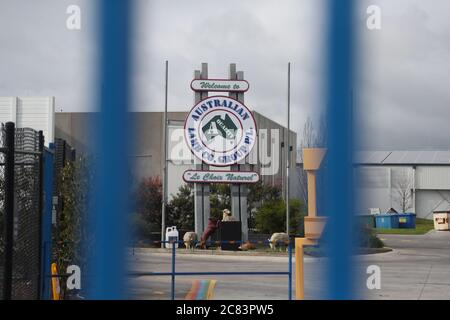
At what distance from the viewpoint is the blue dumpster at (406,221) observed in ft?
129

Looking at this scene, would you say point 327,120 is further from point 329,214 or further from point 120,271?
point 120,271

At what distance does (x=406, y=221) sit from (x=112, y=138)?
3944 cm

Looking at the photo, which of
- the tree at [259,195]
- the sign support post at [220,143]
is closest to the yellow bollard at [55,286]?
the sign support post at [220,143]

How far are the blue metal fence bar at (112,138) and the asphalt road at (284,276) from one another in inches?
3.1

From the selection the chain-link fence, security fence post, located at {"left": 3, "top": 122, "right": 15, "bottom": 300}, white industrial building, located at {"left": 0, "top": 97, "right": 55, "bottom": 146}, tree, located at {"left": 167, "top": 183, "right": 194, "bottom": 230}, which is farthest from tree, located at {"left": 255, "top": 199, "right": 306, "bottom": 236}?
security fence post, located at {"left": 3, "top": 122, "right": 15, "bottom": 300}

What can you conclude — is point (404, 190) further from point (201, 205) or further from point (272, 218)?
point (201, 205)

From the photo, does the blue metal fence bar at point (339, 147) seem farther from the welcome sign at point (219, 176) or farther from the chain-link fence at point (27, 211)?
the welcome sign at point (219, 176)

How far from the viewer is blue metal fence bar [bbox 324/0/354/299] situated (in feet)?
5.45

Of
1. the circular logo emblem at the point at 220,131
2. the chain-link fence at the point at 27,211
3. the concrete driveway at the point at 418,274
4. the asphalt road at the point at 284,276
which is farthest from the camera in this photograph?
the circular logo emblem at the point at 220,131

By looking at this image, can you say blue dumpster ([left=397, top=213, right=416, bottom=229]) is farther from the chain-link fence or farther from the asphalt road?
the chain-link fence

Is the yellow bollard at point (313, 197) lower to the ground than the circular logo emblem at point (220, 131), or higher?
lower

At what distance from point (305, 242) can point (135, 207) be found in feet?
2.46

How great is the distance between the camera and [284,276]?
43.5 feet
